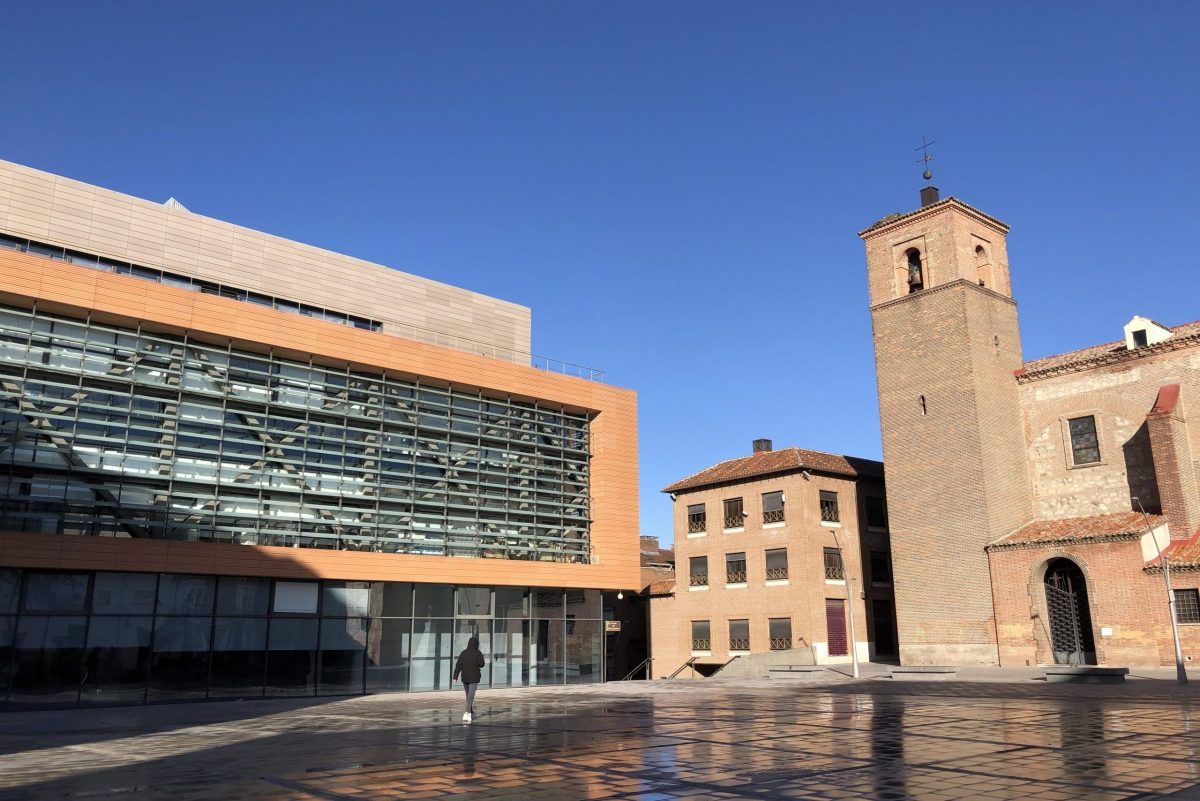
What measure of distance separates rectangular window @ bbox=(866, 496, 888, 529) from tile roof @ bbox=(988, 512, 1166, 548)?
32.0 ft

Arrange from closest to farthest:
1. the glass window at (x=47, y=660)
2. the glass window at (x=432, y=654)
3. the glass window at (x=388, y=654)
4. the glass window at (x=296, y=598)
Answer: the glass window at (x=47, y=660) < the glass window at (x=296, y=598) < the glass window at (x=388, y=654) < the glass window at (x=432, y=654)

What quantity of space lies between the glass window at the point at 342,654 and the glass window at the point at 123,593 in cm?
513

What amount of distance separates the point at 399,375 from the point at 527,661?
11.0m

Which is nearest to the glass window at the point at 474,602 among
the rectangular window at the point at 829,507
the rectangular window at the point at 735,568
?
the rectangular window at the point at 735,568

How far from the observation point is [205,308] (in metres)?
27.2

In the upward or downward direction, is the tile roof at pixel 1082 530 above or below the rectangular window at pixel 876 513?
below

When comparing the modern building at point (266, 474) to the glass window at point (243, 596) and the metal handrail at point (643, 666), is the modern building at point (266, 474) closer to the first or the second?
the glass window at point (243, 596)

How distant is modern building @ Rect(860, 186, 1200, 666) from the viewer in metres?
32.3

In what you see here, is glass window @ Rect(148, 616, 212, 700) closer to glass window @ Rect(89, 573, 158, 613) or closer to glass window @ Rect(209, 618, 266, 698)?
glass window @ Rect(209, 618, 266, 698)

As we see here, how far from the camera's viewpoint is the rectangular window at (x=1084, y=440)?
36.9m

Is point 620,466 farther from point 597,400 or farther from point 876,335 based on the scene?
point 876,335

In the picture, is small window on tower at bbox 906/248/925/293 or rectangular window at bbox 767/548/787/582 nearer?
small window on tower at bbox 906/248/925/293

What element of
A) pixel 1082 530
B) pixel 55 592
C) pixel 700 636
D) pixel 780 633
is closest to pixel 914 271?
pixel 1082 530

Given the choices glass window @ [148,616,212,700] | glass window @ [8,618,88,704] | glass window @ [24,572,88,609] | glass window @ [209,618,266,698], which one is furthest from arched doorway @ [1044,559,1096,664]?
glass window @ [24,572,88,609]
